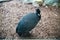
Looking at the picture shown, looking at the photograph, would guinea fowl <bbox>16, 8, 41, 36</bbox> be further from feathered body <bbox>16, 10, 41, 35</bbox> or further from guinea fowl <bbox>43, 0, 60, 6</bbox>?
guinea fowl <bbox>43, 0, 60, 6</bbox>

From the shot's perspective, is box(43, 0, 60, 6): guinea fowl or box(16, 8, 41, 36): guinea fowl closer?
box(16, 8, 41, 36): guinea fowl

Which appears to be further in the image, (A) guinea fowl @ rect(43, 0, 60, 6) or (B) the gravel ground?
(A) guinea fowl @ rect(43, 0, 60, 6)

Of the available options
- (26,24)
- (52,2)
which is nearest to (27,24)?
(26,24)

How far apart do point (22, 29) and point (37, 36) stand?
0.16 meters

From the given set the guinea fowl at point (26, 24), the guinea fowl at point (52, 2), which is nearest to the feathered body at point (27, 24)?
the guinea fowl at point (26, 24)

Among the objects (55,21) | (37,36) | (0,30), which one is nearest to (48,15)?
(55,21)

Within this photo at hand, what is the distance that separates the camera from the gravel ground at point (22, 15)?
4.97ft

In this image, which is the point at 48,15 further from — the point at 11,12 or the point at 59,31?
the point at 11,12

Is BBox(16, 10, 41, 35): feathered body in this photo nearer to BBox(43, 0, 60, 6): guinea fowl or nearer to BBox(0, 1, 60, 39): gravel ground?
BBox(0, 1, 60, 39): gravel ground

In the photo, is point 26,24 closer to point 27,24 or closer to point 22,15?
point 27,24

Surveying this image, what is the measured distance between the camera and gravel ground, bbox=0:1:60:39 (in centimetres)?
152

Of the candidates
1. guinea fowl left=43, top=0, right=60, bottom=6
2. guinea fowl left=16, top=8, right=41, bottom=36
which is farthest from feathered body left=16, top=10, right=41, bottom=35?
guinea fowl left=43, top=0, right=60, bottom=6

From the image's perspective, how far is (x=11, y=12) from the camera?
1787mm

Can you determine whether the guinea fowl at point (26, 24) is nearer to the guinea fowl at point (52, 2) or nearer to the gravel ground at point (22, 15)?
the gravel ground at point (22, 15)
